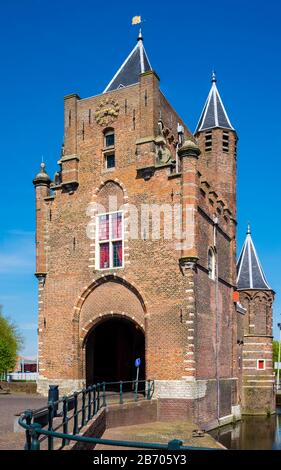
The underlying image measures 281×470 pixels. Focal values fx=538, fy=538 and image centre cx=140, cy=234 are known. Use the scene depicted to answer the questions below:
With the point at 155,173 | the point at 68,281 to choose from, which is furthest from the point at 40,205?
the point at 155,173

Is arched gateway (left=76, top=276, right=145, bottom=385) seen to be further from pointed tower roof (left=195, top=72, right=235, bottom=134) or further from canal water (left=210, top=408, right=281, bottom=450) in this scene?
pointed tower roof (left=195, top=72, right=235, bottom=134)

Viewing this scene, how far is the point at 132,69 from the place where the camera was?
93.2 ft

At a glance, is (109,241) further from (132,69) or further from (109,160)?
(132,69)

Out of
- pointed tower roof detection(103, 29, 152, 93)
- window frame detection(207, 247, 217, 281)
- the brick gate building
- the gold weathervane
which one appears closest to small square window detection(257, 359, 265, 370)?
the brick gate building

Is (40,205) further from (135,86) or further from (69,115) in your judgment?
(135,86)

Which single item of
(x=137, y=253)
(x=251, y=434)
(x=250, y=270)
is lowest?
(x=251, y=434)

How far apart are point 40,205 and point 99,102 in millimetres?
5752

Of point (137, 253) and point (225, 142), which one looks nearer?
point (137, 253)

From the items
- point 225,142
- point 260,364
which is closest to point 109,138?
point 225,142

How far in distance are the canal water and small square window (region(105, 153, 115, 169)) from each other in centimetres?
1273

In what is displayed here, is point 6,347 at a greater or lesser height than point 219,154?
Result: lesser

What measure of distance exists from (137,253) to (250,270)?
1537 cm

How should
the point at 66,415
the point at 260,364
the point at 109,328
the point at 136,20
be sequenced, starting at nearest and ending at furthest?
the point at 66,415 < the point at 109,328 < the point at 136,20 < the point at 260,364

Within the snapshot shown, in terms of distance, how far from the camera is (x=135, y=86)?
24484 mm
